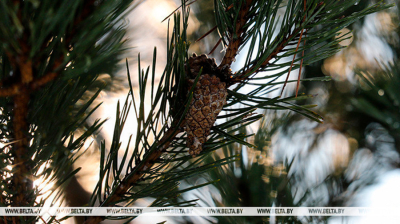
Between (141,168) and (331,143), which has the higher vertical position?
(331,143)

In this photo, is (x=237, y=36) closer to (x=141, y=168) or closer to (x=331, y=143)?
(x=141, y=168)

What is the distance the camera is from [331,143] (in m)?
0.80

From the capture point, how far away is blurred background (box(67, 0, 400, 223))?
0.64 m

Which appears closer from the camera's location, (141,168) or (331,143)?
(141,168)

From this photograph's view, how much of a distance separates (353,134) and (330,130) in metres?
0.06

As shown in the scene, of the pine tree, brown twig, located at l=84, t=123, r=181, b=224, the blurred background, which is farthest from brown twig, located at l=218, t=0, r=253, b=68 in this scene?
the blurred background

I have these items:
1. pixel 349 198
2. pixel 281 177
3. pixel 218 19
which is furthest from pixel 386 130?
pixel 218 19

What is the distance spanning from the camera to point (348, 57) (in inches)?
32.7

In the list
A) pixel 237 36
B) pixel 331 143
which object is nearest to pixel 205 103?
pixel 237 36

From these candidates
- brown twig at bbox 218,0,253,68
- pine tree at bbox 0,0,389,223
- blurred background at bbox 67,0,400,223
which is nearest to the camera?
pine tree at bbox 0,0,389,223

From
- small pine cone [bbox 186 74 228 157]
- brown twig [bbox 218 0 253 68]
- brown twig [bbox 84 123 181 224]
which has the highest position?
brown twig [bbox 218 0 253 68]

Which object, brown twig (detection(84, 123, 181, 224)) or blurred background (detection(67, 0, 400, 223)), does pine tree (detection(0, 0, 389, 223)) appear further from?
blurred background (detection(67, 0, 400, 223))

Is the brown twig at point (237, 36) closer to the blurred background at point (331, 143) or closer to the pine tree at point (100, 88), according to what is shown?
the pine tree at point (100, 88)

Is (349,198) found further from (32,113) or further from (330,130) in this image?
(32,113)
